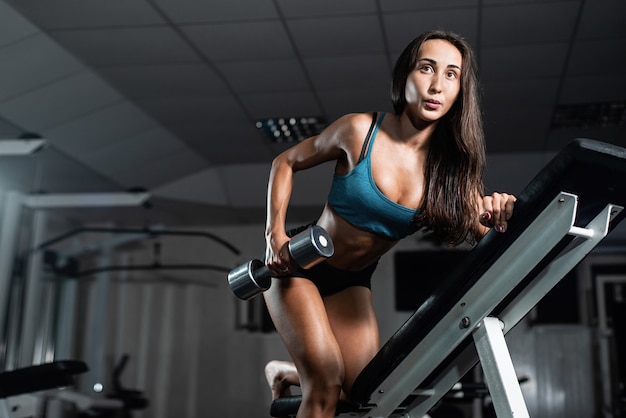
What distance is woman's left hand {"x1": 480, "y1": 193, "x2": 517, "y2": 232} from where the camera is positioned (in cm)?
119

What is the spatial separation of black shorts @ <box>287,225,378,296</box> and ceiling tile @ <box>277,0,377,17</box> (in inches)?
71.5

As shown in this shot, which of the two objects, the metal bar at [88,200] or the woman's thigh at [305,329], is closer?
the woman's thigh at [305,329]

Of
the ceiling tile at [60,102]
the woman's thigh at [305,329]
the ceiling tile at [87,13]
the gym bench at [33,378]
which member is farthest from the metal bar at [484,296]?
the ceiling tile at [60,102]

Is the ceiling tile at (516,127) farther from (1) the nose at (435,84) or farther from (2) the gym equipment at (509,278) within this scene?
(2) the gym equipment at (509,278)

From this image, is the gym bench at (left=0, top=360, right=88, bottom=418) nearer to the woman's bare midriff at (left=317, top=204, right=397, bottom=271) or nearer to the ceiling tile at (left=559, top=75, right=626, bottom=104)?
the woman's bare midriff at (left=317, top=204, right=397, bottom=271)

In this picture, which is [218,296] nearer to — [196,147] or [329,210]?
[196,147]

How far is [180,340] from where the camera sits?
5.80 m

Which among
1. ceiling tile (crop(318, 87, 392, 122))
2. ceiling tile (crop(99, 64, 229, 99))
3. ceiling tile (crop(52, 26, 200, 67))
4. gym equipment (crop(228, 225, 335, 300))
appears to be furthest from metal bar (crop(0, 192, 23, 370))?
gym equipment (crop(228, 225, 335, 300))

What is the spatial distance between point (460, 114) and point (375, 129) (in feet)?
0.58

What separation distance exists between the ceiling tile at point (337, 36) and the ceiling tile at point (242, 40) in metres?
0.08

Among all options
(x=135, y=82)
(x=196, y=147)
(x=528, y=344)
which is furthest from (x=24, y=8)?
(x=528, y=344)

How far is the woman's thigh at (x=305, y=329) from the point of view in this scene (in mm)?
1456

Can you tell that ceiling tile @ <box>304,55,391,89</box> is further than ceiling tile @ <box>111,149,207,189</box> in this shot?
No

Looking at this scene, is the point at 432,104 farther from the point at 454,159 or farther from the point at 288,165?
the point at 288,165
